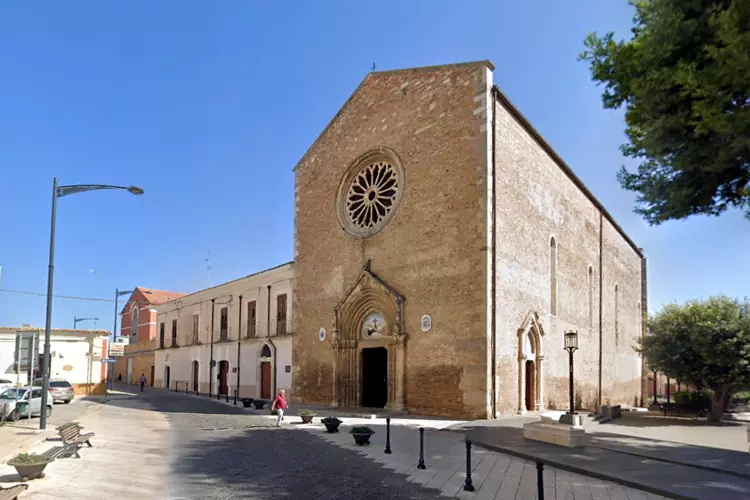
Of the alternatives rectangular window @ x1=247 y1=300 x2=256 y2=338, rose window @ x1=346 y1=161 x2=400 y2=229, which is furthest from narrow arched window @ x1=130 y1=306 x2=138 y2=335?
rose window @ x1=346 y1=161 x2=400 y2=229

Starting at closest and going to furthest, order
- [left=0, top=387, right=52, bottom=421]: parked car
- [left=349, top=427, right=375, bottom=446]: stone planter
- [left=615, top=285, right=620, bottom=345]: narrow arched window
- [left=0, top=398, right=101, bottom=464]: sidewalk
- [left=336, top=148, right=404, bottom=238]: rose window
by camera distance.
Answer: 1. [left=0, top=398, right=101, bottom=464]: sidewalk
2. [left=349, top=427, right=375, bottom=446]: stone planter
3. [left=0, top=387, right=52, bottom=421]: parked car
4. [left=336, top=148, right=404, bottom=238]: rose window
5. [left=615, top=285, right=620, bottom=345]: narrow arched window

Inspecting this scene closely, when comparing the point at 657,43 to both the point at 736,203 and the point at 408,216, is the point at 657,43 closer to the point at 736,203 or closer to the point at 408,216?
the point at 736,203

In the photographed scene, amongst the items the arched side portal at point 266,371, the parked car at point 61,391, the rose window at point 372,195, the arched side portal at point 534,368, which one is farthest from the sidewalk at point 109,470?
the parked car at point 61,391

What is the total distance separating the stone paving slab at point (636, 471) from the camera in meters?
8.41

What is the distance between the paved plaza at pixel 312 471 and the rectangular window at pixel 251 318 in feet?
54.1

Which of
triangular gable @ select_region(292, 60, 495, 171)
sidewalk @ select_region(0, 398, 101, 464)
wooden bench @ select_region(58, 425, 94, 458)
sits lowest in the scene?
sidewalk @ select_region(0, 398, 101, 464)

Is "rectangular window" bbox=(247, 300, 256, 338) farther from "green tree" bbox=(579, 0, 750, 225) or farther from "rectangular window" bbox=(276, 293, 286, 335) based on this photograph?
"green tree" bbox=(579, 0, 750, 225)

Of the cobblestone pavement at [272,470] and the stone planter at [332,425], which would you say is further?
the stone planter at [332,425]

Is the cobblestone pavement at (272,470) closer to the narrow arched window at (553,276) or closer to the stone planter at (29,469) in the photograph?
the stone planter at (29,469)

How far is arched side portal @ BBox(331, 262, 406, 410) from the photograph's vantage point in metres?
22.3

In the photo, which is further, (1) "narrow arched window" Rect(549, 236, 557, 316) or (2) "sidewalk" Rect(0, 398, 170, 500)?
(1) "narrow arched window" Rect(549, 236, 557, 316)

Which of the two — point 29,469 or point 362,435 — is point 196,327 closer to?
point 362,435

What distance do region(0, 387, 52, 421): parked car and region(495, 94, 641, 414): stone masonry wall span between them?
639 inches

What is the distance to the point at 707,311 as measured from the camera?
24.4m
